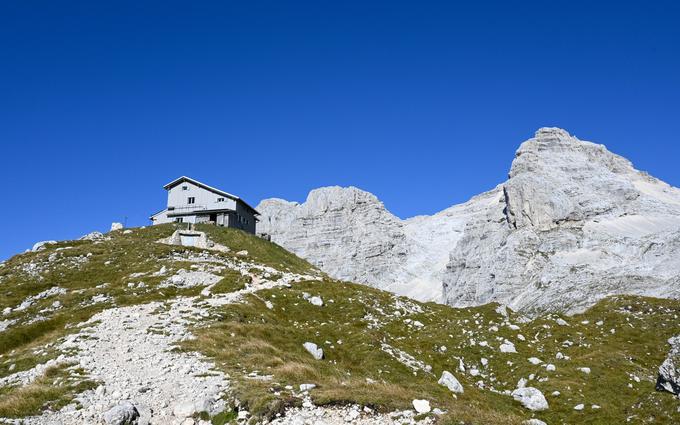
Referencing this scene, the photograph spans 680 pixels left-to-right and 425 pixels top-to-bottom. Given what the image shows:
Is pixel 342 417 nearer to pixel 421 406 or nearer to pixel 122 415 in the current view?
pixel 421 406

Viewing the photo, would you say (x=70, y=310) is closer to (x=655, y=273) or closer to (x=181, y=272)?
(x=181, y=272)

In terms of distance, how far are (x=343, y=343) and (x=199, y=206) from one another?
68.3m

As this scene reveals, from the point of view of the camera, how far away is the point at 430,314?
4969 cm

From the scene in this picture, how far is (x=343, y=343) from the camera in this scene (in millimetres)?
37250

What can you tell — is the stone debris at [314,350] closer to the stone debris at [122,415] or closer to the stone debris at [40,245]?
the stone debris at [122,415]

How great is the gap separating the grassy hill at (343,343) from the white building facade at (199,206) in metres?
31.1

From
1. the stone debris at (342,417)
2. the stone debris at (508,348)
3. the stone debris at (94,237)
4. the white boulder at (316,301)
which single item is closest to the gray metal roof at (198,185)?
the stone debris at (94,237)

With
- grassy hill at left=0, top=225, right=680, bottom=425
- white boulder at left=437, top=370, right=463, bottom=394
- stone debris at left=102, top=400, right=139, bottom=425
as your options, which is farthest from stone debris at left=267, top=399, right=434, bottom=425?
white boulder at left=437, top=370, right=463, bottom=394

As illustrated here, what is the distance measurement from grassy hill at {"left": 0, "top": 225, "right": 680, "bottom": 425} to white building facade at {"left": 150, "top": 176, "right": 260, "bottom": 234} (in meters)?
31.1

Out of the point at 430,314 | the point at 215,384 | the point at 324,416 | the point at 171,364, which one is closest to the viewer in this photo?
the point at 324,416

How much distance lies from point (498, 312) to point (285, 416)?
122 ft

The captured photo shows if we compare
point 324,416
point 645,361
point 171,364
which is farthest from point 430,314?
point 324,416

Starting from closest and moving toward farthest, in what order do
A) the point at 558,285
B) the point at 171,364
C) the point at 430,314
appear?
the point at 171,364 → the point at 430,314 → the point at 558,285

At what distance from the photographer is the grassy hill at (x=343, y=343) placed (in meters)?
21.5
